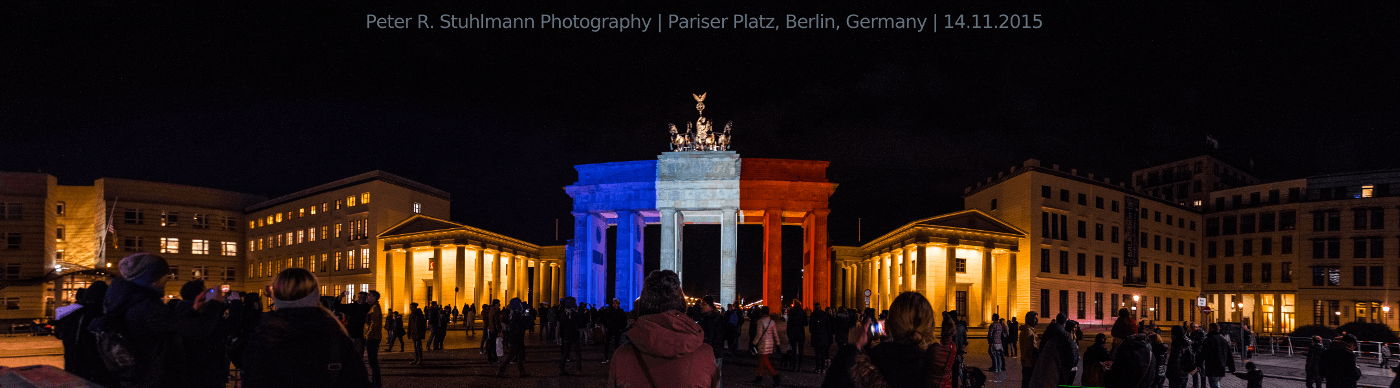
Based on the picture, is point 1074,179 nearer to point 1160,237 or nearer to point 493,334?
point 1160,237

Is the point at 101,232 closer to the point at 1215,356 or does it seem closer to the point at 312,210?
the point at 312,210

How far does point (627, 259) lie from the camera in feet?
171

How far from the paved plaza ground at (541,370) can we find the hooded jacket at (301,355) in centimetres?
1141

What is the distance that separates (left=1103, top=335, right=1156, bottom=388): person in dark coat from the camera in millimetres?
7664

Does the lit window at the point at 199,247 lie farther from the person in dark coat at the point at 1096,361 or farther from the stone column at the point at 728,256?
the person in dark coat at the point at 1096,361

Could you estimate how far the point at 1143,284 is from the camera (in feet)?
199

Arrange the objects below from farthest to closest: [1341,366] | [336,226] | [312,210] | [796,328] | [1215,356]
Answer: [312,210] < [336,226] < [796,328] < [1215,356] < [1341,366]

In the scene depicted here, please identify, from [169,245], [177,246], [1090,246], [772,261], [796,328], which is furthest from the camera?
[177,246]

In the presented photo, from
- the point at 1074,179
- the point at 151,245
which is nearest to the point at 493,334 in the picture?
the point at 1074,179

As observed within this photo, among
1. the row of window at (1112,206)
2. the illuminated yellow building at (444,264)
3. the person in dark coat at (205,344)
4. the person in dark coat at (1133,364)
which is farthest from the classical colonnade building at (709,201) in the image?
the person in dark coat at (205,344)

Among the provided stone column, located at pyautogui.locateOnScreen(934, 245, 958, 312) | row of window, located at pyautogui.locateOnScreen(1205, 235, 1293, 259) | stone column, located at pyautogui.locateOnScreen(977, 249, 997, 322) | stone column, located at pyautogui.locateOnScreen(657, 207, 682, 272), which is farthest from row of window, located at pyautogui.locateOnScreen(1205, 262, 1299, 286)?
stone column, located at pyautogui.locateOnScreen(657, 207, 682, 272)

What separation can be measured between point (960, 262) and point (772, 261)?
1291 centimetres

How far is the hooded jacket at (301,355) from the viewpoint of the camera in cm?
464

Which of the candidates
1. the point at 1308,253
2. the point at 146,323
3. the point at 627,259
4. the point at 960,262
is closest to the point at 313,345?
the point at 146,323
